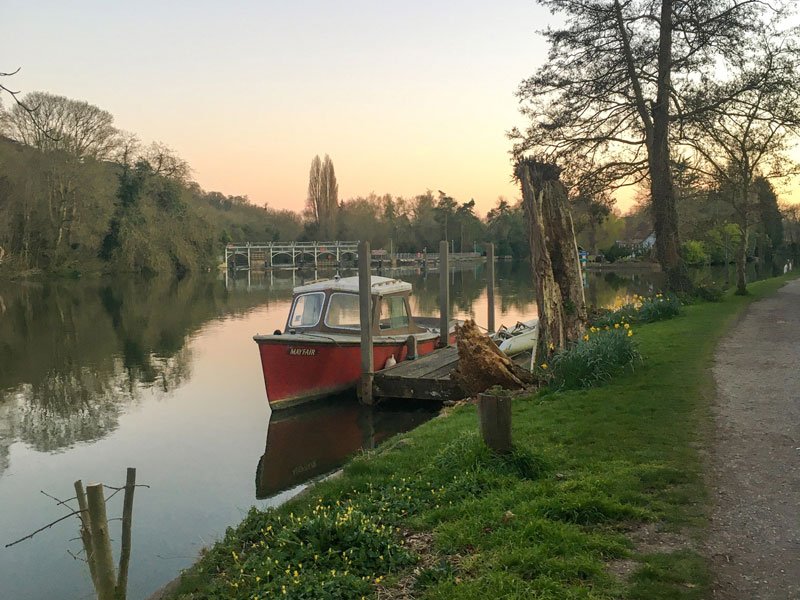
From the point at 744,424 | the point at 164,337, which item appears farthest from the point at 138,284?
the point at 744,424

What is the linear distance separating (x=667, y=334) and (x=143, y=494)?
1083 centimetres

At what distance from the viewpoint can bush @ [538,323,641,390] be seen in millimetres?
9633

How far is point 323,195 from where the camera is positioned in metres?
107

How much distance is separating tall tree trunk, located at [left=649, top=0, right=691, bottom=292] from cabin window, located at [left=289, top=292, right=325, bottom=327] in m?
11.5

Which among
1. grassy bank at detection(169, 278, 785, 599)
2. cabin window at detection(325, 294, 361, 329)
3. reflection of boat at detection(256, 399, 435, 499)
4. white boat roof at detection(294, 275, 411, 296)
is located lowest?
reflection of boat at detection(256, 399, 435, 499)

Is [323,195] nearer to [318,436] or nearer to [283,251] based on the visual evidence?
[283,251]

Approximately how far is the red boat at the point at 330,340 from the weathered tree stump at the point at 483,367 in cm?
380

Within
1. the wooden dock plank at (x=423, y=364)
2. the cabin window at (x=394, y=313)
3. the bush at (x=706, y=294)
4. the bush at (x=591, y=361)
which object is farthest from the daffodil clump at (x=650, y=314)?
the bush at (x=591, y=361)

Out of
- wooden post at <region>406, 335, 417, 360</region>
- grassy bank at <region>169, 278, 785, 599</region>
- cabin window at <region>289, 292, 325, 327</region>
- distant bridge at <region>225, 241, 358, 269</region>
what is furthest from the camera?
Result: distant bridge at <region>225, 241, 358, 269</region>

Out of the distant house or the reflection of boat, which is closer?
the reflection of boat

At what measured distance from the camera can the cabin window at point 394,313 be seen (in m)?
16.0

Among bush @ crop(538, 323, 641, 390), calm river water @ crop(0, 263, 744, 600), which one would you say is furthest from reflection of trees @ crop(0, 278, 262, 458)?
bush @ crop(538, 323, 641, 390)

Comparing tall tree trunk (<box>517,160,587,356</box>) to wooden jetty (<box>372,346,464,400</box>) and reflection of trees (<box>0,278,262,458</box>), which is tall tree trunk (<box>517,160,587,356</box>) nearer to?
wooden jetty (<box>372,346,464,400</box>)

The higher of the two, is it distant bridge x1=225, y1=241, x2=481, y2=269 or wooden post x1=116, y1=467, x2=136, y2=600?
distant bridge x1=225, y1=241, x2=481, y2=269
